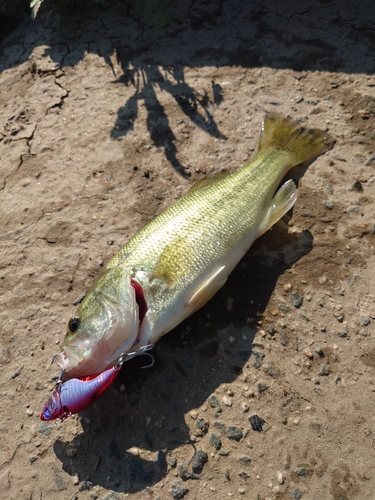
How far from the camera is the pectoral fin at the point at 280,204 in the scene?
3.59 metres

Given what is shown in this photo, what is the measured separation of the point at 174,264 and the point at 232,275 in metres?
0.73

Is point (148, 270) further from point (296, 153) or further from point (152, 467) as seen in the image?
point (296, 153)

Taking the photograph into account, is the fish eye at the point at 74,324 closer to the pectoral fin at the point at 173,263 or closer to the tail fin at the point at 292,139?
the pectoral fin at the point at 173,263

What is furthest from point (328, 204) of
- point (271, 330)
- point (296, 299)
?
point (271, 330)

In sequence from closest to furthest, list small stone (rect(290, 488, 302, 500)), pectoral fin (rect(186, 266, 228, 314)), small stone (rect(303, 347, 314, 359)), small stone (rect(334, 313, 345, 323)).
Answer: small stone (rect(290, 488, 302, 500)), pectoral fin (rect(186, 266, 228, 314)), small stone (rect(303, 347, 314, 359)), small stone (rect(334, 313, 345, 323))

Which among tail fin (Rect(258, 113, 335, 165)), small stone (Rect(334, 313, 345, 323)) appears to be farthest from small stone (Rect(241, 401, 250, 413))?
tail fin (Rect(258, 113, 335, 165))

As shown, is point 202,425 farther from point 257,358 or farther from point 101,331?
point 101,331

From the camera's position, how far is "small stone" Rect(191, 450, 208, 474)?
115 inches

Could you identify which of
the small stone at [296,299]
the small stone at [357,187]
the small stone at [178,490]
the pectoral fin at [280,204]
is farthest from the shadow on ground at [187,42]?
the small stone at [178,490]

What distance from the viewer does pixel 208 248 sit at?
3262mm

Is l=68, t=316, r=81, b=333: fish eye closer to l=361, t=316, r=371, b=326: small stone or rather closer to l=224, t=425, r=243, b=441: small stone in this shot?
l=224, t=425, r=243, b=441: small stone

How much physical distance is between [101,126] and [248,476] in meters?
3.98

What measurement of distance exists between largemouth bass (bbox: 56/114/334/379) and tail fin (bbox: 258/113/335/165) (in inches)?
5.3

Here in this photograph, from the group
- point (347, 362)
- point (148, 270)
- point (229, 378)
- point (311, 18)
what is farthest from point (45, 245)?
point (311, 18)
